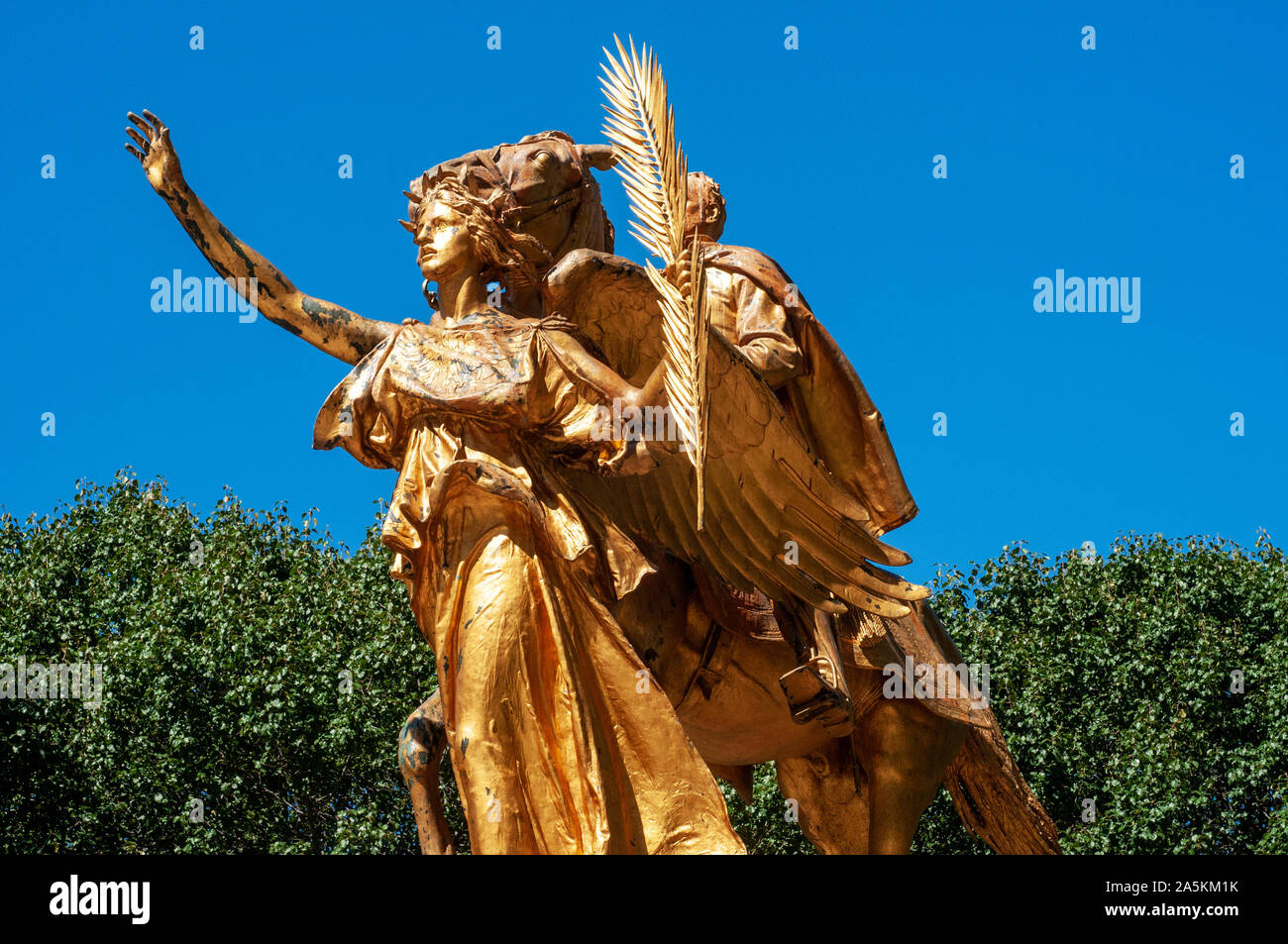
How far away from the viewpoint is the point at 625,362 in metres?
8.13

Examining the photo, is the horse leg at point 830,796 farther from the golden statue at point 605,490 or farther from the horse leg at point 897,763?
the golden statue at point 605,490

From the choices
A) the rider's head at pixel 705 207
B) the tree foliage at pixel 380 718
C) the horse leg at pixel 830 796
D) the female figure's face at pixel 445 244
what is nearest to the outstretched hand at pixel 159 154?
the female figure's face at pixel 445 244

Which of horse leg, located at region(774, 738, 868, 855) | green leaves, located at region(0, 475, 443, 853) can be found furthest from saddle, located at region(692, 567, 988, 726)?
green leaves, located at region(0, 475, 443, 853)

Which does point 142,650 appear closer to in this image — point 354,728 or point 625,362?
point 354,728

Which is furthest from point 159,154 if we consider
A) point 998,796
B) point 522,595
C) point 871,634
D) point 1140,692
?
point 1140,692

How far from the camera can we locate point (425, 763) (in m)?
7.70

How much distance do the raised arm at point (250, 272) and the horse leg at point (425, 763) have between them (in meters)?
1.58

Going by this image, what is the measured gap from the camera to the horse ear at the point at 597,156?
320 inches

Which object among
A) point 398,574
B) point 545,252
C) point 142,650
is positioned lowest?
point 398,574

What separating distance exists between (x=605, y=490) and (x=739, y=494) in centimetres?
56

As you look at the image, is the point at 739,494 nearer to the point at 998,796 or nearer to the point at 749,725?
the point at 749,725

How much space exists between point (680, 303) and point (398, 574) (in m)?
1.62
